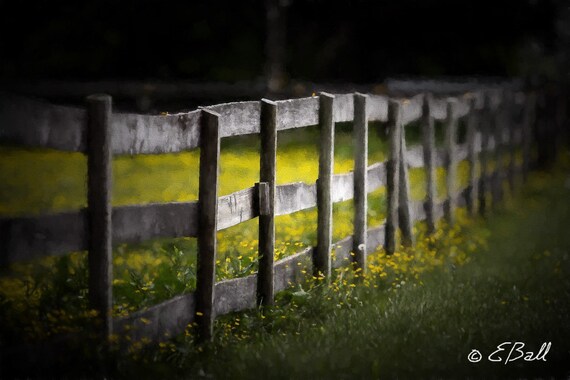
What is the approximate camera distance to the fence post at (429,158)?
11398mm

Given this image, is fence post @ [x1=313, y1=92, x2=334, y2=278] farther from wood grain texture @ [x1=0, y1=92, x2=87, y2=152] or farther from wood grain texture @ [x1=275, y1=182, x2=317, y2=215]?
wood grain texture @ [x1=0, y1=92, x2=87, y2=152]

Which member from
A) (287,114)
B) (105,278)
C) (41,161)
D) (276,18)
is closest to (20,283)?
(105,278)

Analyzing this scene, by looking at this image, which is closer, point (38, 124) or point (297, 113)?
point (38, 124)

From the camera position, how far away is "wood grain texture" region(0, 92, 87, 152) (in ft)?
16.9

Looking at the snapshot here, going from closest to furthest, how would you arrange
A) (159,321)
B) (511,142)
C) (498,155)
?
(159,321) < (498,155) < (511,142)

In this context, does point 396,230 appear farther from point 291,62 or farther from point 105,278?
point 291,62

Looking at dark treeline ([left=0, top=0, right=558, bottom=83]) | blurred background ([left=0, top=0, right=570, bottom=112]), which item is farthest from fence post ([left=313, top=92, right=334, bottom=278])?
dark treeline ([left=0, top=0, right=558, bottom=83])

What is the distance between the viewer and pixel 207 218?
6.60 m

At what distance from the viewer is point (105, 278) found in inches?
225

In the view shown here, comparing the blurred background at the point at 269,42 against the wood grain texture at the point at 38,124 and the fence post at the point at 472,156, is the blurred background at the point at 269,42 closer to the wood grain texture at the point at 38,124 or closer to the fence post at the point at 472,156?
the fence post at the point at 472,156

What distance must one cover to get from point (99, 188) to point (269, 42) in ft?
95.5

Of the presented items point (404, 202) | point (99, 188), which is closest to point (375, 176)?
point (404, 202)

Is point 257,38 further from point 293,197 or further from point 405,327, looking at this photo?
point 405,327

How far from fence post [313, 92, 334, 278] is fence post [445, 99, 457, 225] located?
13.1 feet
